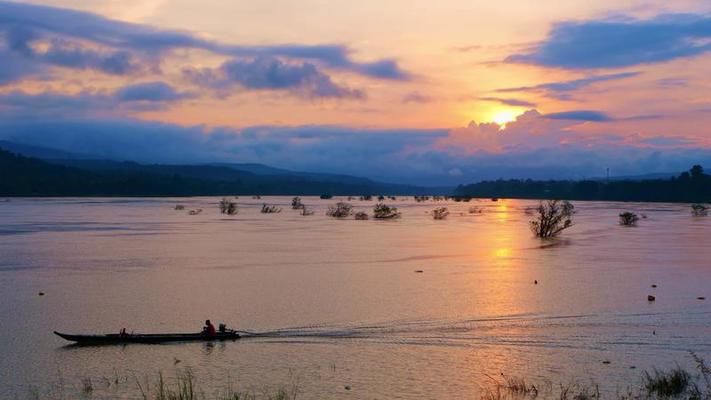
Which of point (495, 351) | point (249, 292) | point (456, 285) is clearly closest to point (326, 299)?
point (249, 292)

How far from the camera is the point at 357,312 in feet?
97.5

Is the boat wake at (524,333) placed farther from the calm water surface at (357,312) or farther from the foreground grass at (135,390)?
the foreground grass at (135,390)

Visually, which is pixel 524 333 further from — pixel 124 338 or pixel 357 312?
pixel 124 338

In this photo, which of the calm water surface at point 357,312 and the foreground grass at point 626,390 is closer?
the foreground grass at point 626,390

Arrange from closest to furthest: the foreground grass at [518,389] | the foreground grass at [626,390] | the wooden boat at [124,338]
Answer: the foreground grass at [626,390], the foreground grass at [518,389], the wooden boat at [124,338]

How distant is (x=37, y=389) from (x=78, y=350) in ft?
13.5

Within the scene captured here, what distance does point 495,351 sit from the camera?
23266 millimetres

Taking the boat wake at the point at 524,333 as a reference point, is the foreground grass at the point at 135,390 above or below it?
below

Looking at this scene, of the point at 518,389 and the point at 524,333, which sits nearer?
the point at 518,389

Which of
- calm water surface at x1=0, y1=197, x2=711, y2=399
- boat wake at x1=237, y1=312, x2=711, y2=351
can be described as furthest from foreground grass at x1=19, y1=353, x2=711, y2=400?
boat wake at x1=237, y1=312, x2=711, y2=351

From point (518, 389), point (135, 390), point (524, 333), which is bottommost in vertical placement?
point (135, 390)

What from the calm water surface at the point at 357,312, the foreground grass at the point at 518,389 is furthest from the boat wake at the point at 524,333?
the foreground grass at the point at 518,389

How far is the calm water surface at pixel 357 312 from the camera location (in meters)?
21.0

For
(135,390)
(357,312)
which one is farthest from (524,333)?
(135,390)
